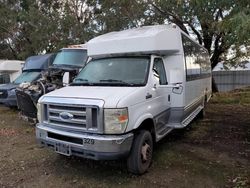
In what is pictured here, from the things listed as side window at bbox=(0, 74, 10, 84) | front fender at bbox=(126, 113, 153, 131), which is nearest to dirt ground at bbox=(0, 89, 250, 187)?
front fender at bbox=(126, 113, 153, 131)

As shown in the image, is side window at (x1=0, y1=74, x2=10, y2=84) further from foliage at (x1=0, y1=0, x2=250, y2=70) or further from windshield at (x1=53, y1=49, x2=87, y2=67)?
windshield at (x1=53, y1=49, x2=87, y2=67)

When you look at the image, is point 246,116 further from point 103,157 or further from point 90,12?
point 90,12

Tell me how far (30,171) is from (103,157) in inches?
67.4

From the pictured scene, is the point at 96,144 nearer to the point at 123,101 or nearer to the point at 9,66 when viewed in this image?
the point at 123,101

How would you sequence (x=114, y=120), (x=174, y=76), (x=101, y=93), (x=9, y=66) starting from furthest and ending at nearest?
(x=9, y=66) → (x=174, y=76) → (x=101, y=93) → (x=114, y=120)

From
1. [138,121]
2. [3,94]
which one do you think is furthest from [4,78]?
[138,121]

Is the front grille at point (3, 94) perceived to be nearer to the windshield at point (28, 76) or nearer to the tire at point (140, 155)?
the windshield at point (28, 76)

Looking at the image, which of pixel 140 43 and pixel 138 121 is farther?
pixel 140 43

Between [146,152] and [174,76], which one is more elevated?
[174,76]

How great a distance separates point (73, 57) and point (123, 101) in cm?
699

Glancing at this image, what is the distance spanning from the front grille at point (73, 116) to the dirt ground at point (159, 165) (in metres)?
0.95

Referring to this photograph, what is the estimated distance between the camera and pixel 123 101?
4.99 meters

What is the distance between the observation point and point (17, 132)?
29.8ft

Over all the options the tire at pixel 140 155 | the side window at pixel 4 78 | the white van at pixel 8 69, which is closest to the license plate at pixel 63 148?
the tire at pixel 140 155
